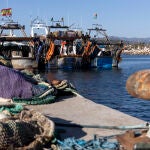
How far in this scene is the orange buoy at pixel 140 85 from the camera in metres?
3.25

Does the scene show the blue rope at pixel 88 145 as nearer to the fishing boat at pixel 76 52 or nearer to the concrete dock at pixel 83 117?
the concrete dock at pixel 83 117

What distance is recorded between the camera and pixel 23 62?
39281 millimetres

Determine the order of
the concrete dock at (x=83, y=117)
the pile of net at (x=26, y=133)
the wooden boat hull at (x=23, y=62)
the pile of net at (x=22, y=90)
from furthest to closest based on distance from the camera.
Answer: the wooden boat hull at (x=23, y=62) < the pile of net at (x=22, y=90) < the concrete dock at (x=83, y=117) < the pile of net at (x=26, y=133)

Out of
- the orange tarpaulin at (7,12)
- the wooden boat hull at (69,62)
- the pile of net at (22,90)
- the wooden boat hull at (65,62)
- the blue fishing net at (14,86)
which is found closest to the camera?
the pile of net at (22,90)

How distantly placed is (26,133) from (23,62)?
34.4 meters

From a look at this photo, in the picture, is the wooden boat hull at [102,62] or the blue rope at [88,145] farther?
the wooden boat hull at [102,62]

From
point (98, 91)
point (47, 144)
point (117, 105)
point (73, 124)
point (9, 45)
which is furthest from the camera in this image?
point (9, 45)

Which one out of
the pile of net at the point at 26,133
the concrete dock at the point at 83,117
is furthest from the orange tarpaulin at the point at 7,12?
the pile of net at the point at 26,133

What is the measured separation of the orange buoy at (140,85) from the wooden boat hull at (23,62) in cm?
3470

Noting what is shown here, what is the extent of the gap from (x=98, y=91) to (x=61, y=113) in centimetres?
1902

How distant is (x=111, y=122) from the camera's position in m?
6.82

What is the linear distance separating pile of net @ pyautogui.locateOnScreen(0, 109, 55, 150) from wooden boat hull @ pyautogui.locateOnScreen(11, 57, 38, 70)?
107ft

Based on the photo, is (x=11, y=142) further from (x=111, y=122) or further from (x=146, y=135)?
(x=111, y=122)

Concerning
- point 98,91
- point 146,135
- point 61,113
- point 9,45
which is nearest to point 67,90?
point 61,113
